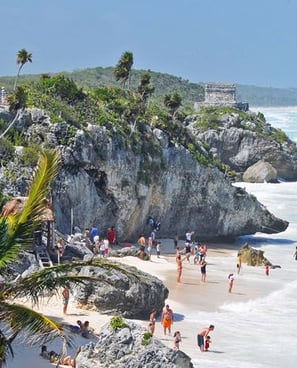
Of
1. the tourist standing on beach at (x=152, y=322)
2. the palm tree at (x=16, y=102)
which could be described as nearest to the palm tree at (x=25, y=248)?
the tourist standing on beach at (x=152, y=322)

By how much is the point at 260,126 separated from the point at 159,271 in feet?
159

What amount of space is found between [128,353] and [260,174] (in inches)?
2126

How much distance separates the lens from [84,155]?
31.4 meters

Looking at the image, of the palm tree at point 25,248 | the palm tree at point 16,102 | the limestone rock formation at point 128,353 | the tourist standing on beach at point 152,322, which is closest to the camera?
the palm tree at point 25,248

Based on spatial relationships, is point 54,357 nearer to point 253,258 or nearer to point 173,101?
point 253,258

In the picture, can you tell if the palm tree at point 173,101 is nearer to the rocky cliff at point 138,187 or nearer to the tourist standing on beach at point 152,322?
the rocky cliff at point 138,187

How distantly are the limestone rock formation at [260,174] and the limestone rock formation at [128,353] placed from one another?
53.3 meters

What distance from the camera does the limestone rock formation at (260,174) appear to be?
6825 cm

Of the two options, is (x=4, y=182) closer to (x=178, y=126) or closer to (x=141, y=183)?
(x=141, y=183)

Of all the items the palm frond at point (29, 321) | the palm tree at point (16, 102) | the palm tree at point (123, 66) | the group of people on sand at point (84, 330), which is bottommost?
the group of people on sand at point (84, 330)

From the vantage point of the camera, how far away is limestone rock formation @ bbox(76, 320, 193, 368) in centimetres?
1495

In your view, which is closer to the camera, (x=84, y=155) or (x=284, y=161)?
(x=84, y=155)

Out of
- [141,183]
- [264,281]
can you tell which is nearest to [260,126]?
[141,183]

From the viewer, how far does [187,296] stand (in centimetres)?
2564
